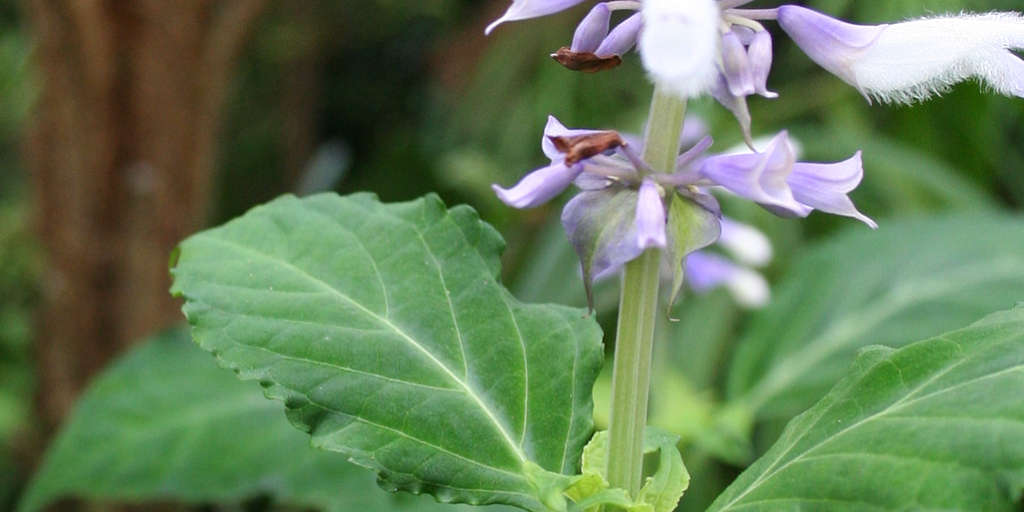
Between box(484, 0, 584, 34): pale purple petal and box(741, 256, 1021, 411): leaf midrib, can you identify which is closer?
box(484, 0, 584, 34): pale purple petal

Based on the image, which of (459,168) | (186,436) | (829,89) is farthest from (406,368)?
(829,89)

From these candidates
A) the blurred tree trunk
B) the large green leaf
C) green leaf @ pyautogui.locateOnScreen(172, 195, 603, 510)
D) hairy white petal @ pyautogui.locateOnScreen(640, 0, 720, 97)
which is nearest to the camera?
hairy white petal @ pyautogui.locateOnScreen(640, 0, 720, 97)

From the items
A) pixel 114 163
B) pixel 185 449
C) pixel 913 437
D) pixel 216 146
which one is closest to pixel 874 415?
pixel 913 437

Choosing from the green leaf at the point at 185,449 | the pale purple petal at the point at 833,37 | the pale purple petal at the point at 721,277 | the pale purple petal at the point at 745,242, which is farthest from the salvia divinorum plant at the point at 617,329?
the pale purple petal at the point at 745,242

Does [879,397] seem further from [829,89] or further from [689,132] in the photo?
[829,89]

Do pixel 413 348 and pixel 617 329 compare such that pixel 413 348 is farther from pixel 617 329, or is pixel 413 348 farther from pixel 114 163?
pixel 114 163

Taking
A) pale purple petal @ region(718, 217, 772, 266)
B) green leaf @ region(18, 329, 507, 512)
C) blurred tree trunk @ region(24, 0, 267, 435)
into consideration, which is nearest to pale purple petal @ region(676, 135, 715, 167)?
green leaf @ region(18, 329, 507, 512)

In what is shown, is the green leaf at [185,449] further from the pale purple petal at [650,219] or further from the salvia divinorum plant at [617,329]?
the pale purple petal at [650,219]

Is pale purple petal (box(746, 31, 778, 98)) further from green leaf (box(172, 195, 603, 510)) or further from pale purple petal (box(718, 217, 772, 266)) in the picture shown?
pale purple petal (box(718, 217, 772, 266))
